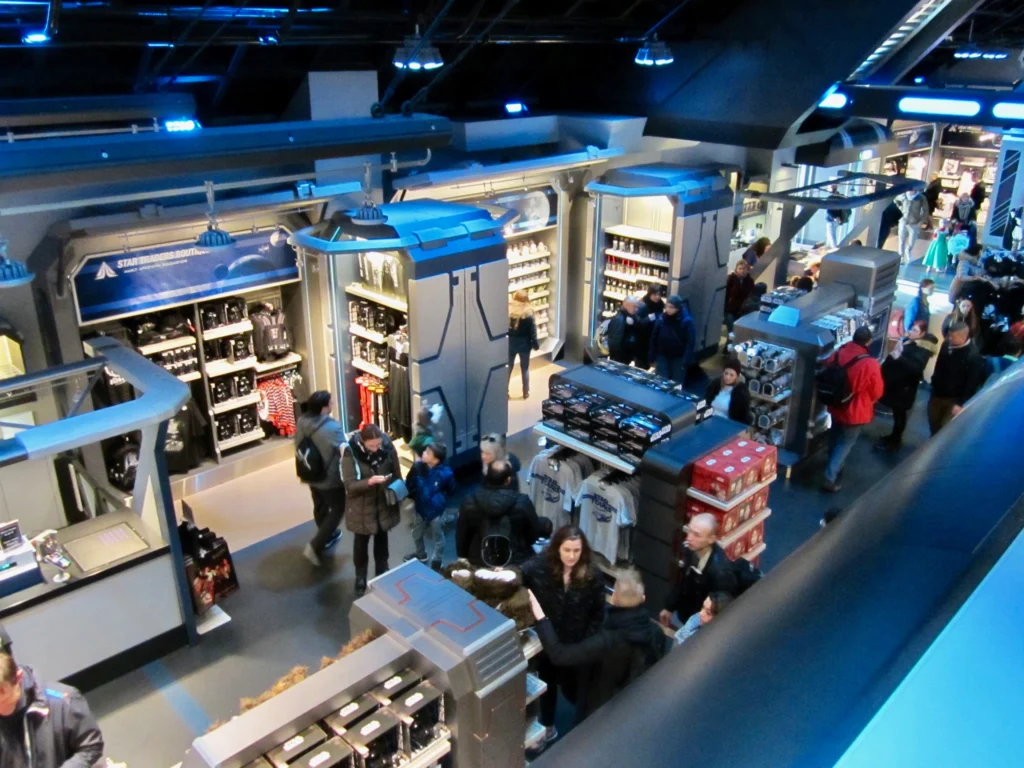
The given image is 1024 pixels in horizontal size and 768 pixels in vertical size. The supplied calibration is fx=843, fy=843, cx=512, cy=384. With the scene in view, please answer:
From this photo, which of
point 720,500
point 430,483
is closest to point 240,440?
point 430,483

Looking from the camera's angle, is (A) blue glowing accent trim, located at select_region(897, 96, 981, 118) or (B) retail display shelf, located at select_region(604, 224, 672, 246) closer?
(A) blue glowing accent trim, located at select_region(897, 96, 981, 118)

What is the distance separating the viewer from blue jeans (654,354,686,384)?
9.24 m

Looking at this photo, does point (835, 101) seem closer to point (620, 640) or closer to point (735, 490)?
point (735, 490)

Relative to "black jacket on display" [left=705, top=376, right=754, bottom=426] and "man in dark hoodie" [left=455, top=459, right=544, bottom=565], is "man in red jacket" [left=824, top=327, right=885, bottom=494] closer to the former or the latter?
"black jacket on display" [left=705, top=376, right=754, bottom=426]

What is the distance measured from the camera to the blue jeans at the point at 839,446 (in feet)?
25.0

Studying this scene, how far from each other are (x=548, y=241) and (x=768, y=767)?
939cm

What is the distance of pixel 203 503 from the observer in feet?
25.3

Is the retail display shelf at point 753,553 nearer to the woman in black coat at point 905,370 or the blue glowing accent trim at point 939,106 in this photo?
the woman in black coat at point 905,370

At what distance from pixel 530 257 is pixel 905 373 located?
169 inches

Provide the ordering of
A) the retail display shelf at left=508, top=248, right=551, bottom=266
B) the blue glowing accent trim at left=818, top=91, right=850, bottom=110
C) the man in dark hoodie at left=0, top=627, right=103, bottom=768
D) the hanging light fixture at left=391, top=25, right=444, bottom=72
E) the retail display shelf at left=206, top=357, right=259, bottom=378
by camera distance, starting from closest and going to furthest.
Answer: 1. the man in dark hoodie at left=0, top=627, right=103, bottom=768
2. the hanging light fixture at left=391, top=25, right=444, bottom=72
3. the retail display shelf at left=206, top=357, right=259, bottom=378
4. the blue glowing accent trim at left=818, top=91, right=850, bottom=110
5. the retail display shelf at left=508, top=248, right=551, bottom=266

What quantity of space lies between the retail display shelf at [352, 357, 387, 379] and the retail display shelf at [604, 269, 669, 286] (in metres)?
3.64

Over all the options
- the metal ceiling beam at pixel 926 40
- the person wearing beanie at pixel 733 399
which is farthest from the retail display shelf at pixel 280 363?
the metal ceiling beam at pixel 926 40

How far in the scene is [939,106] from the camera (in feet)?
22.3

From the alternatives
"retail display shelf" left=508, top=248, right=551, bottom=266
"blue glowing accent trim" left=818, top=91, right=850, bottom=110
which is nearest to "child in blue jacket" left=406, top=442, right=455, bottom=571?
"retail display shelf" left=508, top=248, right=551, bottom=266
